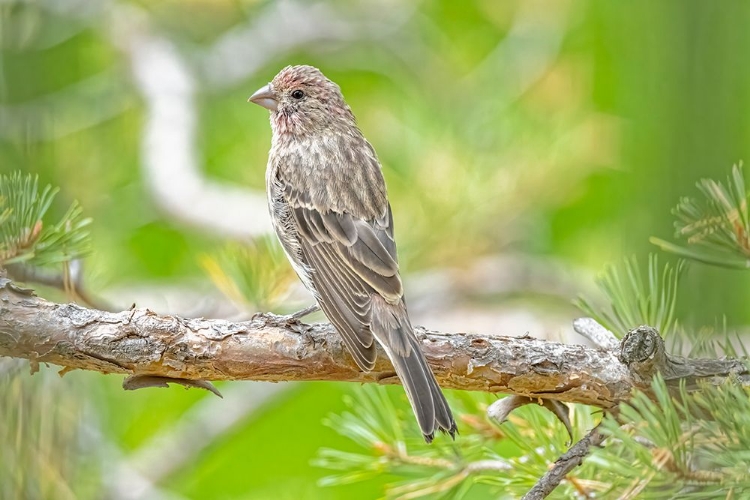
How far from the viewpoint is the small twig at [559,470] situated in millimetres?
1796

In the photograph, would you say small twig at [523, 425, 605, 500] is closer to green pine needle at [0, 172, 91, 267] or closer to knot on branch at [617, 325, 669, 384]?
knot on branch at [617, 325, 669, 384]

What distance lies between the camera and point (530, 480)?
2.11 meters

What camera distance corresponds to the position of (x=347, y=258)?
2.86 m

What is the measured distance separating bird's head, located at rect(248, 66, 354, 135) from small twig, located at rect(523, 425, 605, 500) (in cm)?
190

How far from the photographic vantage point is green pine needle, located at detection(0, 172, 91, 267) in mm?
1686

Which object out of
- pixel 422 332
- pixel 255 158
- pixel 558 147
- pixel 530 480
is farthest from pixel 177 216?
pixel 530 480

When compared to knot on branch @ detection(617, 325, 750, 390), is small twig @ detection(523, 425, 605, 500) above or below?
below

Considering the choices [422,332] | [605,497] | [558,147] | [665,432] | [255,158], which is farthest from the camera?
[255,158]

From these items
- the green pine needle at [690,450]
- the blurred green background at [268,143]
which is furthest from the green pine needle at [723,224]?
the green pine needle at [690,450]

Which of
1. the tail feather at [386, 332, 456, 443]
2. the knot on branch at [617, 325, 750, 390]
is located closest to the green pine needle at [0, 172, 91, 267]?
the tail feather at [386, 332, 456, 443]

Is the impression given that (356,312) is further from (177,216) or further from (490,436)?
(177,216)

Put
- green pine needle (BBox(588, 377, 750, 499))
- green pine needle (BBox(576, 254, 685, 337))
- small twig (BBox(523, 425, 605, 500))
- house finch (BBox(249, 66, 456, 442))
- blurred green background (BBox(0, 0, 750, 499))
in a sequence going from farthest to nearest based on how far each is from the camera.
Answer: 1. blurred green background (BBox(0, 0, 750, 499))
2. house finch (BBox(249, 66, 456, 442))
3. green pine needle (BBox(576, 254, 685, 337))
4. small twig (BBox(523, 425, 605, 500))
5. green pine needle (BBox(588, 377, 750, 499))

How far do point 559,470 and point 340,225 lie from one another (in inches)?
53.5

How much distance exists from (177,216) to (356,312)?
1.74 metres
